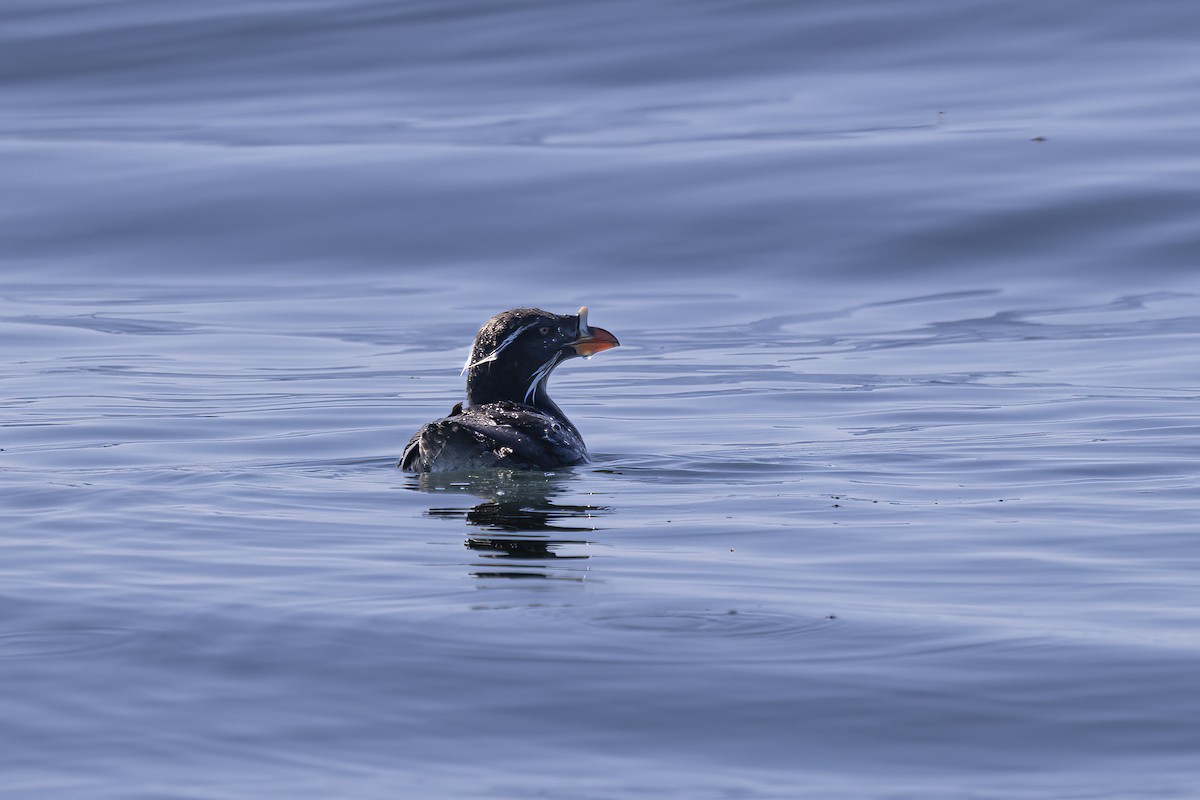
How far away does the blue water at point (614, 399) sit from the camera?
5.00m

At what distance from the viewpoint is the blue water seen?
4996 millimetres

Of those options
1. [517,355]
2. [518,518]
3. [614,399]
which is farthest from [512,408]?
[614,399]

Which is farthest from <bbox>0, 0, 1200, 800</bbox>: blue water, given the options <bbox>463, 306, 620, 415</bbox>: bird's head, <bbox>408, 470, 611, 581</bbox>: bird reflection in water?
<bbox>463, 306, 620, 415</bbox>: bird's head

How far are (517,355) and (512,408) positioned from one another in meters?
0.50

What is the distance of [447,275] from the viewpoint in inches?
797

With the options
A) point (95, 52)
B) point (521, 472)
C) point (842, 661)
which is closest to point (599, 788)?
point (842, 661)

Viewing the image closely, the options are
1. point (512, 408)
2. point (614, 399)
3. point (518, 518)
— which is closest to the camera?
point (518, 518)

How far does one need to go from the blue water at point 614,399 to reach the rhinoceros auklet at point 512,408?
0.55 feet

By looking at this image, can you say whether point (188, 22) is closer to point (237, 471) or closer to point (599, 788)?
point (237, 471)

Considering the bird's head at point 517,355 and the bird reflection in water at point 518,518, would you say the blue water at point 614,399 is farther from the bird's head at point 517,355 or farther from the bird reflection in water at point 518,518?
the bird's head at point 517,355

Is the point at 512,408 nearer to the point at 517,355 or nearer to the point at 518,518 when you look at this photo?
the point at 517,355

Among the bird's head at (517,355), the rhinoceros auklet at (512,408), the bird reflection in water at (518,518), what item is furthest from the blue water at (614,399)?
the bird's head at (517,355)

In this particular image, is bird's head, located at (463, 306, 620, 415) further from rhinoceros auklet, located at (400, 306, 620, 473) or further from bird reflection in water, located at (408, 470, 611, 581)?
bird reflection in water, located at (408, 470, 611, 581)

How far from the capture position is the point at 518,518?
8328mm
